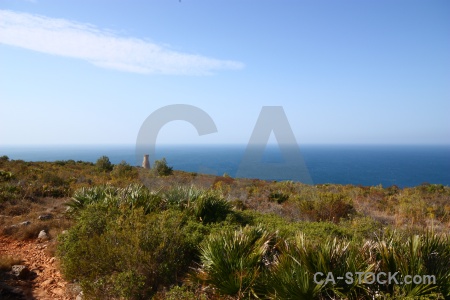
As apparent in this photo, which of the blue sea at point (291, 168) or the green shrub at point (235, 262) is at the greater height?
the green shrub at point (235, 262)

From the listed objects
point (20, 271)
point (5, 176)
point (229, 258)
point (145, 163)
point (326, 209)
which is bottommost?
point (20, 271)

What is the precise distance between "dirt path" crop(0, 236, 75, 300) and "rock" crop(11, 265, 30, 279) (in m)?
0.11

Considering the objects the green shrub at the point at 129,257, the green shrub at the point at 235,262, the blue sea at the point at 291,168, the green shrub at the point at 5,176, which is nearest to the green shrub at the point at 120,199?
the green shrub at the point at 129,257

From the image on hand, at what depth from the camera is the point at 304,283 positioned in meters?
3.40

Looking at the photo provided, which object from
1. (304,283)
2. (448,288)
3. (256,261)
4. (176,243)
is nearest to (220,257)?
(256,261)

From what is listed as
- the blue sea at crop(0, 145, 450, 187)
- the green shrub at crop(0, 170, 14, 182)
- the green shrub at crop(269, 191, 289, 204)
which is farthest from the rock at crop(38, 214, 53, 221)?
the green shrub at crop(269, 191, 289, 204)

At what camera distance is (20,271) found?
17.8 ft

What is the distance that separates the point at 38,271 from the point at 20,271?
359 millimetres

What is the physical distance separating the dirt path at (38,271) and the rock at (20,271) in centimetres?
11

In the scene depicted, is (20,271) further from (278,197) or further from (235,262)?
(278,197)

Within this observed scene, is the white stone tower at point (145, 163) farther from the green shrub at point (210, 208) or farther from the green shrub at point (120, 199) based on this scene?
the green shrub at point (210, 208)

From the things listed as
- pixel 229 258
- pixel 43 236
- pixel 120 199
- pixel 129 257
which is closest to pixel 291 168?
pixel 120 199

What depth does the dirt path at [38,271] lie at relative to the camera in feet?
16.0

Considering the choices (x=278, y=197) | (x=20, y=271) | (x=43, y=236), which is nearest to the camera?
(x=20, y=271)
